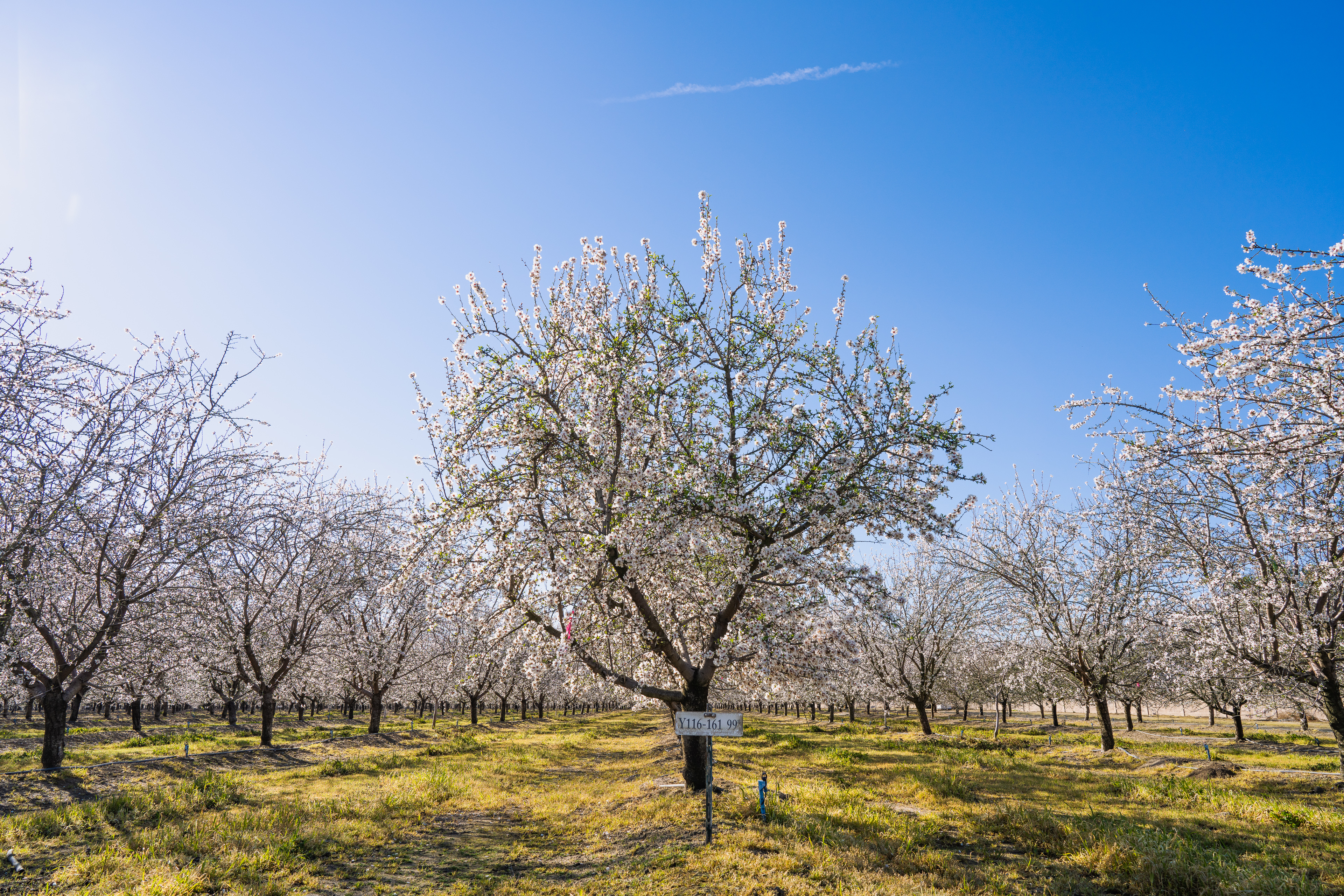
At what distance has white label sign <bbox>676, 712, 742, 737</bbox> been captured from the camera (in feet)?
33.3

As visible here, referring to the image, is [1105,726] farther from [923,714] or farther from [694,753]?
[694,753]

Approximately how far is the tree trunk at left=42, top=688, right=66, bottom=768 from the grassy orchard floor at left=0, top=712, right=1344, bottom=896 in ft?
2.78

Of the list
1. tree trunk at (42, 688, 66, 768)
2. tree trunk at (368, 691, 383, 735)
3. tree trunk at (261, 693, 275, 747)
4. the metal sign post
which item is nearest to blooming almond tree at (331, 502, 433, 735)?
tree trunk at (368, 691, 383, 735)

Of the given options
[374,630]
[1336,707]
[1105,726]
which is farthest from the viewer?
[374,630]

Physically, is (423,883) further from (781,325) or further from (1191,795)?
(1191,795)

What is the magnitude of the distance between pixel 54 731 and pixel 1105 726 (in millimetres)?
34438

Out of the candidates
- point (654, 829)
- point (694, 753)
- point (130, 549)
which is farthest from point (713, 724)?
point (130, 549)

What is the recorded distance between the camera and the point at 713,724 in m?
10.2

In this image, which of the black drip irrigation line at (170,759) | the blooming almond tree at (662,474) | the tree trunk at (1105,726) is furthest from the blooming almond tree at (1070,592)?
the black drip irrigation line at (170,759)

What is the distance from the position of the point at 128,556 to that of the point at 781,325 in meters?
15.1

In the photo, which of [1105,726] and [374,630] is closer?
[1105,726]

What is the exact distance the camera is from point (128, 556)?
548 inches

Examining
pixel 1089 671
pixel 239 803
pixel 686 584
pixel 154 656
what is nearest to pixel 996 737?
pixel 1089 671

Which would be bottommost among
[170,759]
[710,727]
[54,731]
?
[170,759]
